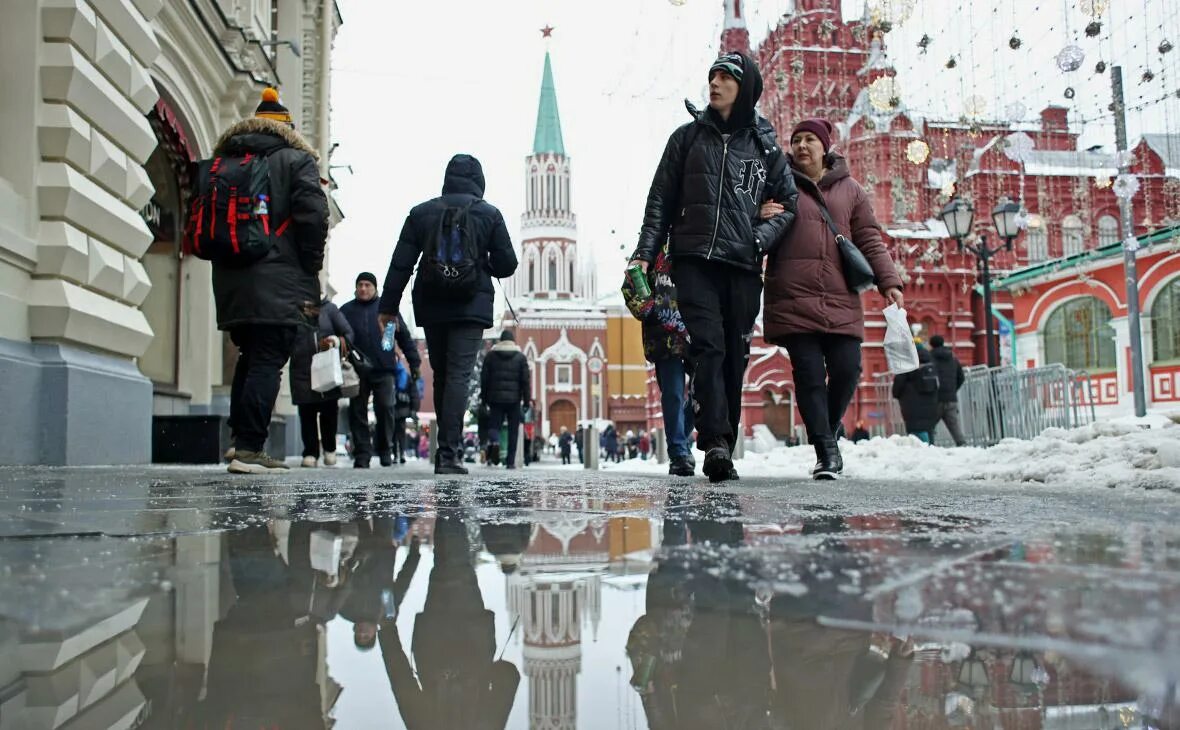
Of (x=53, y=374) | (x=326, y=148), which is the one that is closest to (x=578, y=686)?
(x=53, y=374)

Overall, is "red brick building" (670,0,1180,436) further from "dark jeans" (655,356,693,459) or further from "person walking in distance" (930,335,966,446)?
"dark jeans" (655,356,693,459)

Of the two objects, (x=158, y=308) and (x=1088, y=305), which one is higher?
(x=1088, y=305)

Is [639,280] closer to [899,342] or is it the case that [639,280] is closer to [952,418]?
[899,342]

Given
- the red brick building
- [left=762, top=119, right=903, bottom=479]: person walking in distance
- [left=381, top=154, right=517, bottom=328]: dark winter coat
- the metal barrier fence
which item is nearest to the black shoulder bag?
[left=762, top=119, right=903, bottom=479]: person walking in distance

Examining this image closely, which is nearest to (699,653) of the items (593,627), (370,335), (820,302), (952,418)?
(593,627)

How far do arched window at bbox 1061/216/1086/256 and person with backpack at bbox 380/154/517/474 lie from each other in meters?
→ 37.7

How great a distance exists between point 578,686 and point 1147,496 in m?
3.28

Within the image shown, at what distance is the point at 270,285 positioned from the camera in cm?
522

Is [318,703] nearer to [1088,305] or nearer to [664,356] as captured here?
[664,356]

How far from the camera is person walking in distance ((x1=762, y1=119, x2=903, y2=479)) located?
5062mm

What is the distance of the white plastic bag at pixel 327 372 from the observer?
7062mm

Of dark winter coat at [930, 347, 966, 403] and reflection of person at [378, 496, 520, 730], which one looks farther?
dark winter coat at [930, 347, 966, 403]

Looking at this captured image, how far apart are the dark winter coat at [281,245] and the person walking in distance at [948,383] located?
9.31 m

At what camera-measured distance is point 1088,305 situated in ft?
95.9
